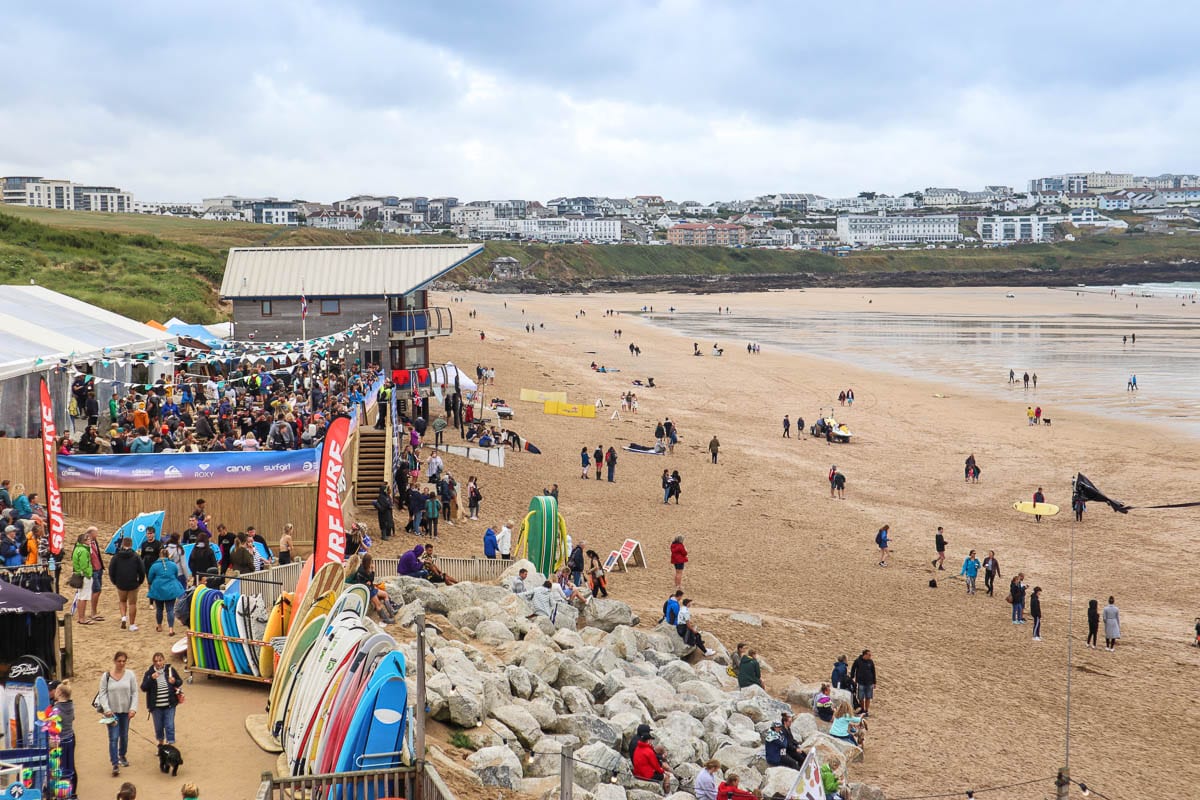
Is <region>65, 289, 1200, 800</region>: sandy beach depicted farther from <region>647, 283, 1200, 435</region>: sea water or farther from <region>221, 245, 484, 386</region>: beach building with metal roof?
<region>221, 245, 484, 386</region>: beach building with metal roof

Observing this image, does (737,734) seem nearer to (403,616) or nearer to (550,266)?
(403,616)

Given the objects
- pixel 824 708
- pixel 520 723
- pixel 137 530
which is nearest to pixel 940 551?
pixel 824 708

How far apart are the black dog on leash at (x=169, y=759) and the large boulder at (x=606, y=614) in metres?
7.76

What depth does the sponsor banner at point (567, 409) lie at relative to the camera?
130ft

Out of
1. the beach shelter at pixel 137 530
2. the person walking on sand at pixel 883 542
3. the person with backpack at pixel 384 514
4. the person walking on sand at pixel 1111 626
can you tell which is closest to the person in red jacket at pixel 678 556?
the person with backpack at pixel 384 514

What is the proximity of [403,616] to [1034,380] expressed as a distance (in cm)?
4250

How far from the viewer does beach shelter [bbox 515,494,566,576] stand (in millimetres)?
18969

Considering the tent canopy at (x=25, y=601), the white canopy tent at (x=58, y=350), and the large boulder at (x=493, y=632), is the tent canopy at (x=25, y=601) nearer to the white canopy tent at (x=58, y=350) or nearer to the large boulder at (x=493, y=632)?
the large boulder at (x=493, y=632)

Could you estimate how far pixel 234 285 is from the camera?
3042cm

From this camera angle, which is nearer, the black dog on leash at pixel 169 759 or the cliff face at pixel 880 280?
the black dog on leash at pixel 169 759

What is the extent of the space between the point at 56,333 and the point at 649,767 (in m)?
18.5

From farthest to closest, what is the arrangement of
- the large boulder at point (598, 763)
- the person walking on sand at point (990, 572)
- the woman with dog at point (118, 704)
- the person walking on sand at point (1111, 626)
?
the person walking on sand at point (990, 572)
the person walking on sand at point (1111, 626)
the large boulder at point (598, 763)
the woman with dog at point (118, 704)

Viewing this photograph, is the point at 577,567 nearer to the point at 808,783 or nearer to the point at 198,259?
the point at 808,783

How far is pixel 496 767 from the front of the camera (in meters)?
10.2
